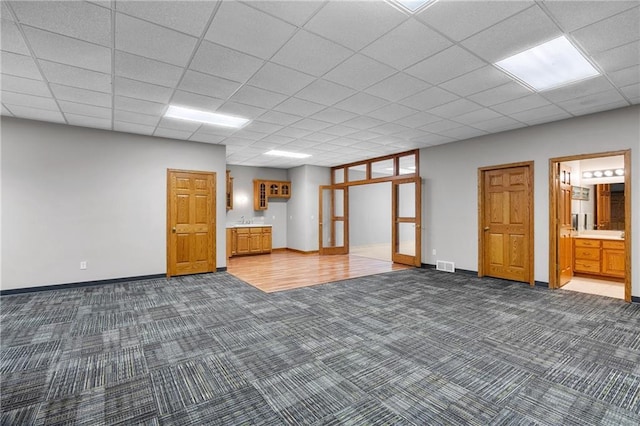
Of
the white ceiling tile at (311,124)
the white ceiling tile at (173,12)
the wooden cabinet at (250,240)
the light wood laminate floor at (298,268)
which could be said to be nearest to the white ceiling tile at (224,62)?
the white ceiling tile at (173,12)

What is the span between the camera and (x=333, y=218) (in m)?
9.47

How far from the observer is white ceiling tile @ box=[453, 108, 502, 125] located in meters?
4.39

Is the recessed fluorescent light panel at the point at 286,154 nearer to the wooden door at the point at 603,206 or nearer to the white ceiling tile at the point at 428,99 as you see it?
the white ceiling tile at the point at 428,99

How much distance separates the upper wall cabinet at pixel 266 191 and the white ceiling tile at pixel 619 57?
7780mm

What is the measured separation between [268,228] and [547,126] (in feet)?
A: 22.6

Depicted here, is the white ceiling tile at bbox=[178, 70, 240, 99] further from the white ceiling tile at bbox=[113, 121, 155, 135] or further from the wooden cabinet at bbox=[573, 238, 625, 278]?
the wooden cabinet at bbox=[573, 238, 625, 278]

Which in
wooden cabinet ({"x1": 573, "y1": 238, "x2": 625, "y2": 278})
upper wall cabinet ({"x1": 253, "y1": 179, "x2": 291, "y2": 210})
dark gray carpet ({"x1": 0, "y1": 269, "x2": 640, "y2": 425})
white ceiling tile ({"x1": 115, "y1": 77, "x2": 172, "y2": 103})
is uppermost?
white ceiling tile ({"x1": 115, "y1": 77, "x2": 172, "y2": 103})

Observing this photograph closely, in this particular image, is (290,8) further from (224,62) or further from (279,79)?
(279,79)

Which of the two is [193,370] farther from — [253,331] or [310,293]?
[310,293]

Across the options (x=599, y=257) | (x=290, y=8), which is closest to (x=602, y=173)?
(x=599, y=257)

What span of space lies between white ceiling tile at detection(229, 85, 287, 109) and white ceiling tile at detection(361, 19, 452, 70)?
4.58 feet

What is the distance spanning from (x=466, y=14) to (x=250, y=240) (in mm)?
7506

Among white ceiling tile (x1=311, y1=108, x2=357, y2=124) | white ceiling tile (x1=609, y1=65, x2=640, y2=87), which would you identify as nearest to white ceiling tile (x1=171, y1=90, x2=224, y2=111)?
white ceiling tile (x1=311, y1=108, x2=357, y2=124)

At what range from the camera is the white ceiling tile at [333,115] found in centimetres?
437
